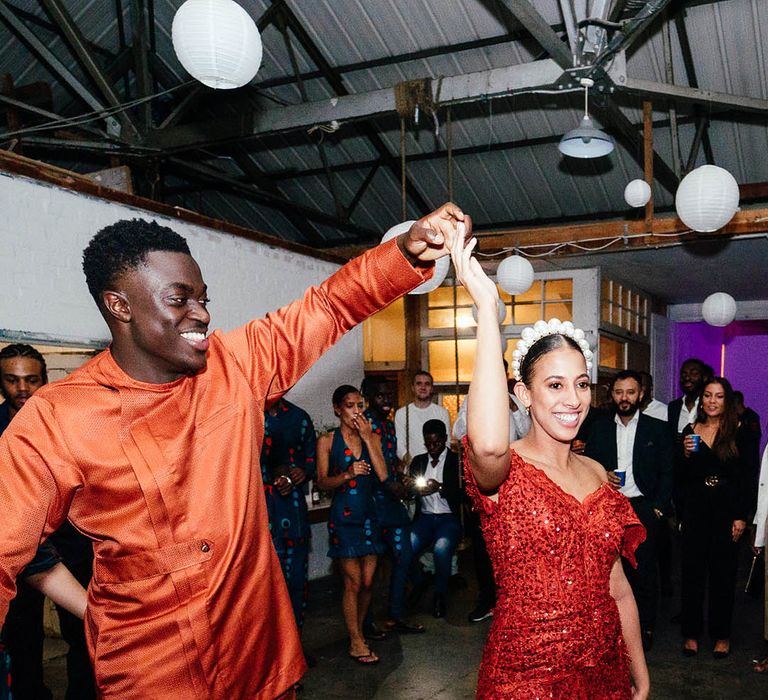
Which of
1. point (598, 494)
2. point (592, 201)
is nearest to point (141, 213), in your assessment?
point (598, 494)

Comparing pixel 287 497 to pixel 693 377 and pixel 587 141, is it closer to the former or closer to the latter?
pixel 587 141

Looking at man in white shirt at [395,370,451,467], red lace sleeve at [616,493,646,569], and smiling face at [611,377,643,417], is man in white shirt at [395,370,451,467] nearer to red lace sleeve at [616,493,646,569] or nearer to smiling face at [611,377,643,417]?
smiling face at [611,377,643,417]

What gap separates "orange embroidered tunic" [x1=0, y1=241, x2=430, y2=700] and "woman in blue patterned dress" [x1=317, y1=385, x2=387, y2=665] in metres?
2.61

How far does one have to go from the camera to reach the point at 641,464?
13.6 ft

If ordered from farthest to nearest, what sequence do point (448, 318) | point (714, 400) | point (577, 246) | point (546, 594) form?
1. point (448, 318)
2. point (577, 246)
3. point (714, 400)
4. point (546, 594)

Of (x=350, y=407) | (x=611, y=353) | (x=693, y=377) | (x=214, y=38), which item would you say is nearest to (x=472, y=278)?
(x=214, y=38)

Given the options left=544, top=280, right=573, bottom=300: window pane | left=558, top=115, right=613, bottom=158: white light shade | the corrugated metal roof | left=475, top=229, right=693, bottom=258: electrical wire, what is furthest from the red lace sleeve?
left=544, top=280, right=573, bottom=300: window pane

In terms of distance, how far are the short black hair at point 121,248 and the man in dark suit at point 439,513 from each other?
11.7 ft

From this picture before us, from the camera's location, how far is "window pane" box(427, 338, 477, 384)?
8.90m

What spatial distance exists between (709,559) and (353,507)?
2.20m

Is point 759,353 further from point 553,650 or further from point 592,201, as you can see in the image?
point 553,650

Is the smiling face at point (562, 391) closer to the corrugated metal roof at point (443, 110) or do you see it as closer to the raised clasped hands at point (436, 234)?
the raised clasped hands at point (436, 234)

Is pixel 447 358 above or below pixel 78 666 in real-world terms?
above

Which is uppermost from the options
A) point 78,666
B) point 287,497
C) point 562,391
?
point 562,391
